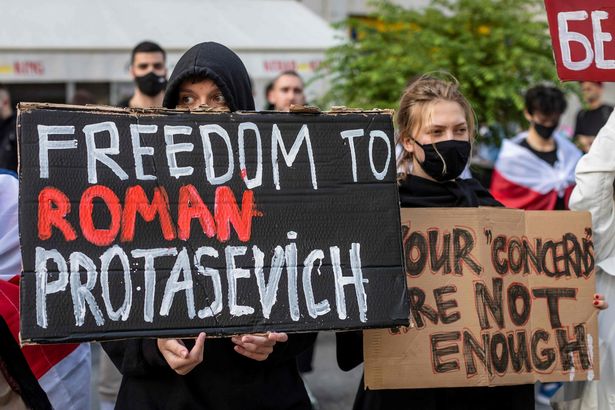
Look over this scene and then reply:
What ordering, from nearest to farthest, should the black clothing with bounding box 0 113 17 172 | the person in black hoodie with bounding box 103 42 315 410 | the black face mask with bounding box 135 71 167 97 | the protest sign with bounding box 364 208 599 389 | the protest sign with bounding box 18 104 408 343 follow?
1. the protest sign with bounding box 18 104 408 343
2. the person in black hoodie with bounding box 103 42 315 410
3. the protest sign with bounding box 364 208 599 389
4. the black face mask with bounding box 135 71 167 97
5. the black clothing with bounding box 0 113 17 172

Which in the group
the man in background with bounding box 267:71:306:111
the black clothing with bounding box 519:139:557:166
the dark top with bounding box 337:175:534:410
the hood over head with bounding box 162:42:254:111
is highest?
the man in background with bounding box 267:71:306:111

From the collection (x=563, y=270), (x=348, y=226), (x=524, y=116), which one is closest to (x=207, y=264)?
(x=348, y=226)

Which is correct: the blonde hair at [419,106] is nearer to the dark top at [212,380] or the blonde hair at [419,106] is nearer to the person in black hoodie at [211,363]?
the person in black hoodie at [211,363]

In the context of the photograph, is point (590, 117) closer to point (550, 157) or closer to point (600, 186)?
point (550, 157)

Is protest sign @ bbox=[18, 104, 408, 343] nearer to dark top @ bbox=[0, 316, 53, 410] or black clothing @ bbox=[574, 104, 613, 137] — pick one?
dark top @ bbox=[0, 316, 53, 410]

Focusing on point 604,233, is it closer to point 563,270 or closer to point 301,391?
point 563,270

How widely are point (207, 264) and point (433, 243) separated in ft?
2.71

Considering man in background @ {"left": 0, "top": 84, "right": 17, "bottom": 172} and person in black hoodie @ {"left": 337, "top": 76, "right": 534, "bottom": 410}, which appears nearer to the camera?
person in black hoodie @ {"left": 337, "top": 76, "right": 534, "bottom": 410}

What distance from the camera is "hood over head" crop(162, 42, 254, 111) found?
3012 millimetres

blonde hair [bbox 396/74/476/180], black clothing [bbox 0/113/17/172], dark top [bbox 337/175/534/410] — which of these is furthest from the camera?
black clothing [bbox 0/113/17/172]

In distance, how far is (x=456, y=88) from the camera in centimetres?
373

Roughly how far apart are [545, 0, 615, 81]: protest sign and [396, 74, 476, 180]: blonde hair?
0.36m

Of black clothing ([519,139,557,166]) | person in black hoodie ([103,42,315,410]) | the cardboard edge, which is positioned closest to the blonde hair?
the cardboard edge

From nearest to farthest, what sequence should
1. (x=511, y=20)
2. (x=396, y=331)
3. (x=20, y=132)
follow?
(x=20, y=132)
(x=396, y=331)
(x=511, y=20)
